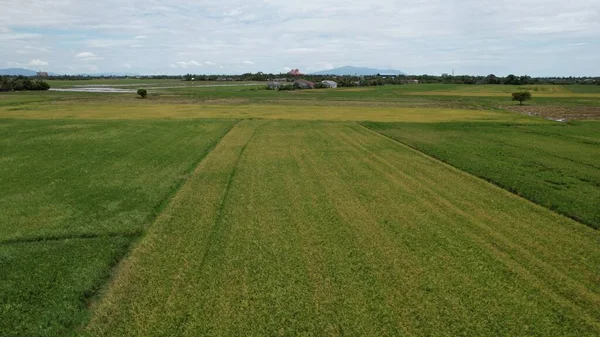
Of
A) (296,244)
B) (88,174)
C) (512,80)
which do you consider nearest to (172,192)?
(88,174)

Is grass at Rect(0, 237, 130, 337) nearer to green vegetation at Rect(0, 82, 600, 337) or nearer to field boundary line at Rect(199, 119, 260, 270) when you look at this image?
green vegetation at Rect(0, 82, 600, 337)

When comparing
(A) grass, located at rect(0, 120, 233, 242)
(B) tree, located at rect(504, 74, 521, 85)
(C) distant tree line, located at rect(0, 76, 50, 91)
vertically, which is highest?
(B) tree, located at rect(504, 74, 521, 85)

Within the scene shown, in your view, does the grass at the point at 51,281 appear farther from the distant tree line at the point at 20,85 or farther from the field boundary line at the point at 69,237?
the distant tree line at the point at 20,85

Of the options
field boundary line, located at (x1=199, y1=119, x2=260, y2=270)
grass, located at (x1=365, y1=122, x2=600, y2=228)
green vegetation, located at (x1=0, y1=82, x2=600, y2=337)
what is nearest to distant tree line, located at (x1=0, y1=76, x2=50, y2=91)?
green vegetation, located at (x1=0, y1=82, x2=600, y2=337)

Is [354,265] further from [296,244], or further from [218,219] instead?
[218,219]

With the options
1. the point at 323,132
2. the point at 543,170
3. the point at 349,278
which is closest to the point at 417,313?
→ the point at 349,278

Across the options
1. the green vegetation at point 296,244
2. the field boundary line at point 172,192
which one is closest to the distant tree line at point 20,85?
the green vegetation at point 296,244
